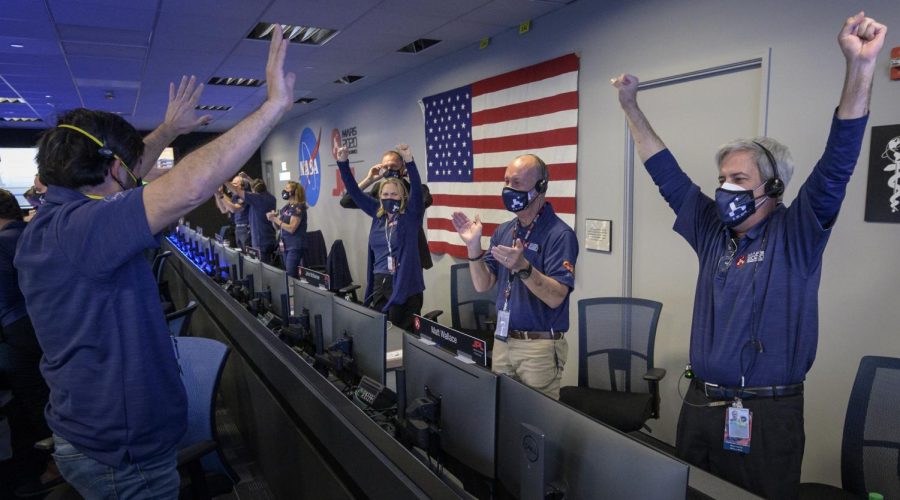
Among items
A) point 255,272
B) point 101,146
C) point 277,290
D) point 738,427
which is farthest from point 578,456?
point 255,272

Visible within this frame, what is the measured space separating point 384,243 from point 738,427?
92.6 inches

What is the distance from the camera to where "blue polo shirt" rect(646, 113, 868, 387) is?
1.44 m

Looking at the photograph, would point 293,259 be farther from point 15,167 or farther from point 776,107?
point 15,167

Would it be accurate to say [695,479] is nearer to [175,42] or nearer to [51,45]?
[175,42]

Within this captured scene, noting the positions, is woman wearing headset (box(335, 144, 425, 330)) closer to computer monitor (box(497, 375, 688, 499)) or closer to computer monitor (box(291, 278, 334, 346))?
computer monitor (box(291, 278, 334, 346))

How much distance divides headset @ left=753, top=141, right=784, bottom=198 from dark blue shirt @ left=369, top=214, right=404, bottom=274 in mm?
2190

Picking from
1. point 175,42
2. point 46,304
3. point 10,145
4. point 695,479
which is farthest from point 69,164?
point 10,145

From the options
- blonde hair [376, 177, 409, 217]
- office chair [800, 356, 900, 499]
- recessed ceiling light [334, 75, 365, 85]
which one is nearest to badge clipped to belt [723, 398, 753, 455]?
office chair [800, 356, 900, 499]

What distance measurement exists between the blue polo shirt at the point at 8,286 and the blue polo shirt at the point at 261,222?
3.39m

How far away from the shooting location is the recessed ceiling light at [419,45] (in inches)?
185

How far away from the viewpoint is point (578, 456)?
35.9 inches

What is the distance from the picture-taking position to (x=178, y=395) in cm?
132

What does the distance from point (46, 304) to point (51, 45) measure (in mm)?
4524

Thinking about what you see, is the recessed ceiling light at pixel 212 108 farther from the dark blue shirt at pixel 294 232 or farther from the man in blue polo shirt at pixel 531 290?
the man in blue polo shirt at pixel 531 290
